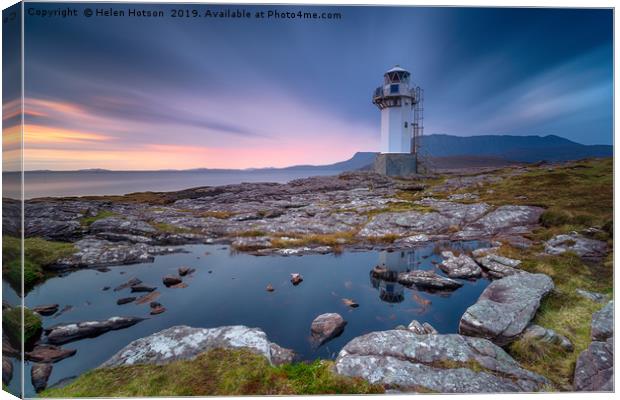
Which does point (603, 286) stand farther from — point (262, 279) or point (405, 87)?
point (405, 87)

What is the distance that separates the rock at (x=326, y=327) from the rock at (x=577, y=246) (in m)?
7.18

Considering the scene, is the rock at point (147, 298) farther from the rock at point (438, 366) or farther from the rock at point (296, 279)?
the rock at point (438, 366)

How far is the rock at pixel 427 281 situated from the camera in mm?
8859

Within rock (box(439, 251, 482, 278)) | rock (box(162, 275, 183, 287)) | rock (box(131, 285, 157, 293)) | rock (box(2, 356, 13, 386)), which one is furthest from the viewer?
rock (box(439, 251, 482, 278))

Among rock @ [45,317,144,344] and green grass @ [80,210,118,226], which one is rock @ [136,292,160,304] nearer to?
rock @ [45,317,144,344]

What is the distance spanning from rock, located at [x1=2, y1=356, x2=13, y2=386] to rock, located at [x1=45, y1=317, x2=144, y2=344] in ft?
2.73

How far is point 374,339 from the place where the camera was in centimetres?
579

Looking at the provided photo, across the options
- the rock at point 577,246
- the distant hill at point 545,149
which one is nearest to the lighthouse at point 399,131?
the distant hill at point 545,149

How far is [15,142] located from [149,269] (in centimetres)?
505

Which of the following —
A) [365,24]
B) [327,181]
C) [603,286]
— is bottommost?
[603,286]

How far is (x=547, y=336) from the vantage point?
574 cm

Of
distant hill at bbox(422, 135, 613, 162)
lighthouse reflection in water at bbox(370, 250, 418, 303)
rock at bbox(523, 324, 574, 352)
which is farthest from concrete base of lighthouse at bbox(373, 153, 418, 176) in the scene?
rock at bbox(523, 324, 574, 352)

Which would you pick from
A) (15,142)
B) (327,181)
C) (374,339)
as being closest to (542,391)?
(374,339)

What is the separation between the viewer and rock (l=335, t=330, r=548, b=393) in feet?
16.5
